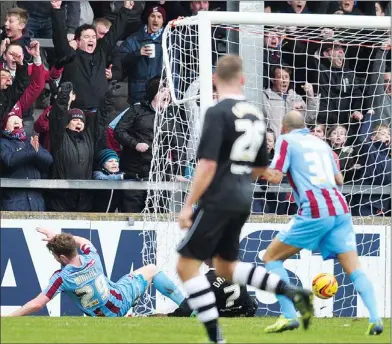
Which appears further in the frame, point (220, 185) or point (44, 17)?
point (44, 17)

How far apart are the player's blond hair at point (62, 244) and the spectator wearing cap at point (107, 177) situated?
2.68 meters

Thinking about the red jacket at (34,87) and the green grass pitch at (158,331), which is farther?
the red jacket at (34,87)

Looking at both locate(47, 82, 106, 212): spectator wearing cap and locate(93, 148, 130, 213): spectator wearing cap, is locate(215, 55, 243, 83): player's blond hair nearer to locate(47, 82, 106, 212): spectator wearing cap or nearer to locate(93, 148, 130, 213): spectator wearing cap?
locate(47, 82, 106, 212): spectator wearing cap

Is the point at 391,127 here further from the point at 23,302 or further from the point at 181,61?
the point at 23,302

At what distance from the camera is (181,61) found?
14.3 m

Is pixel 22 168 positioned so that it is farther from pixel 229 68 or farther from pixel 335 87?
pixel 229 68

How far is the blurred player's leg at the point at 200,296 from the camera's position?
8266 millimetres

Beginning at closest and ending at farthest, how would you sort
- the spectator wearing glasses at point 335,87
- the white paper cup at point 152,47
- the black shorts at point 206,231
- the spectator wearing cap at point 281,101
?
the black shorts at point 206,231, the spectator wearing cap at point 281,101, the white paper cup at point 152,47, the spectator wearing glasses at point 335,87

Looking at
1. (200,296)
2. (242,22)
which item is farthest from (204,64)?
(200,296)

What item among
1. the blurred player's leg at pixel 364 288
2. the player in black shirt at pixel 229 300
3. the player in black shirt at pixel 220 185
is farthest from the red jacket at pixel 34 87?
the player in black shirt at pixel 220 185

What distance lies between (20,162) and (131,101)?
190cm

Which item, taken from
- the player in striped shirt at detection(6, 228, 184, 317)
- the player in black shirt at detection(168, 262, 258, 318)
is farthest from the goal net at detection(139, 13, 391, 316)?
the player in striped shirt at detection(6, 228, 184, 317)

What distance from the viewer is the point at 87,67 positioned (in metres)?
14.7

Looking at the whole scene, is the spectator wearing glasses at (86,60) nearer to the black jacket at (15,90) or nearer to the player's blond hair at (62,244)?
the black jacket at (15,90)
